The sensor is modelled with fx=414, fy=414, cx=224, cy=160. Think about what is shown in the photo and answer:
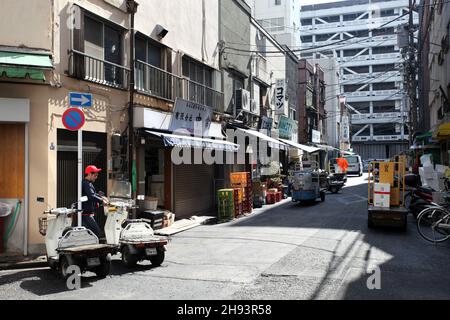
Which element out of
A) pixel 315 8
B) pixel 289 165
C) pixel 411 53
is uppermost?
pixel 315 8

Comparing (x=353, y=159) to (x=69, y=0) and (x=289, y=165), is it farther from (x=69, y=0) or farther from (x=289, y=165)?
(x=69, y=0)

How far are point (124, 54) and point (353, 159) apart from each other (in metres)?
41.5

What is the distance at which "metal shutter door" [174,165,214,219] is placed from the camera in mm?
16031

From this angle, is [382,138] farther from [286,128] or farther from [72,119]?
[72,119]

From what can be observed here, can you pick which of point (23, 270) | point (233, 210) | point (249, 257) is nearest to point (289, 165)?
point (233, 210)

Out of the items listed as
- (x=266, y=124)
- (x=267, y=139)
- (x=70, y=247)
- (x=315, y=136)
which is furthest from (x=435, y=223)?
(x=315, y=136)

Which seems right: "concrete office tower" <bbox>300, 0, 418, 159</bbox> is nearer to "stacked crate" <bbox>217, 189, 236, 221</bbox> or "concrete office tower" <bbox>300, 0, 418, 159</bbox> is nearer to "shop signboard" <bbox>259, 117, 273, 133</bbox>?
"shop signboard" <bbox>259, 117, 273, 133</bbox>

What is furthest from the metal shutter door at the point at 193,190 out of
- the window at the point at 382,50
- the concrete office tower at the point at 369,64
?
the window at the point at 382,50

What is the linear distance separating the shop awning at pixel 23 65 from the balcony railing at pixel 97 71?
3.49 ft

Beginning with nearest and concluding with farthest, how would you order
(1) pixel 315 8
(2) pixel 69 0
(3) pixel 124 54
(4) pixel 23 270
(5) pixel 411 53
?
(4) pixel 23 270
(2) pixel 69 0
(3) pixel 124 54
(5) pixel 411 53
(1) pixel 315 8

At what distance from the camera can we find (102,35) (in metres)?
12.0

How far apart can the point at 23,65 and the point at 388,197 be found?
10.5 metres

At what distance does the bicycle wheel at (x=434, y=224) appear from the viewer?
10262 mm

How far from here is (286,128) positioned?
30.8m
